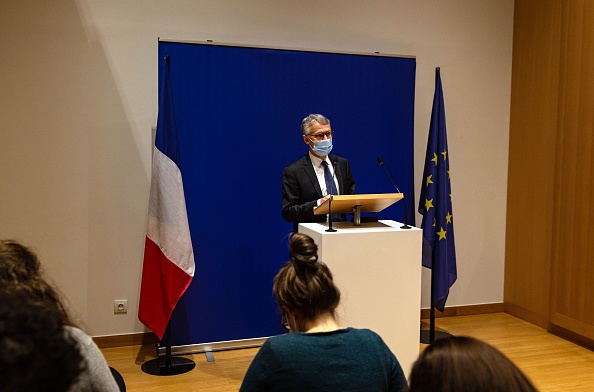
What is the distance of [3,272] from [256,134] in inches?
137

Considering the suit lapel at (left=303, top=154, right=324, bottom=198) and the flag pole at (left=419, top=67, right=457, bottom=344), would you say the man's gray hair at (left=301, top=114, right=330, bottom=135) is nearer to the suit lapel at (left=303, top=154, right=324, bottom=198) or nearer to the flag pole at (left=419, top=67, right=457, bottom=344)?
the suit lapel at (left=303, top=154, right=324, bottom=198)

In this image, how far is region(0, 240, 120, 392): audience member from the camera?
1485 mm

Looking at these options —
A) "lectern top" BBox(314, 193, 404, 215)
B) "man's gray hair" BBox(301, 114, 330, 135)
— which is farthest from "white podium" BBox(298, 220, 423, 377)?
"man's gray hair" BBox(301, 114, 330, 135)

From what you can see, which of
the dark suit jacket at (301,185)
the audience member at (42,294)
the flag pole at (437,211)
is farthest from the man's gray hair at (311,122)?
the audience member at (42,294)

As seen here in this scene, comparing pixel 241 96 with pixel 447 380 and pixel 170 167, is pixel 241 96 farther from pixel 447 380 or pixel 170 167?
pixel 447 380

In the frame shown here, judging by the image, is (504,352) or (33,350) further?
(504,352)

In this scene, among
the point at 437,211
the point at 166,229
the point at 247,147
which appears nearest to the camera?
the point at 166,229

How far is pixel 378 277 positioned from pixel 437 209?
6.01 ft

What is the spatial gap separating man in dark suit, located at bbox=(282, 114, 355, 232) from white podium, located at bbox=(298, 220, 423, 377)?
530mm

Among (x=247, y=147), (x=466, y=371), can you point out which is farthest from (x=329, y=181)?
(x=466, y=371)

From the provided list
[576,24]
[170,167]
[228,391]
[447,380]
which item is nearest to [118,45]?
[170,167]

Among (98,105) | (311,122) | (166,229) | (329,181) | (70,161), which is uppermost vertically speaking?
(98,105)

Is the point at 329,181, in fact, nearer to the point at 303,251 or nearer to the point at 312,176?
the point at 312,176

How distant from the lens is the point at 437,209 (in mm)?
5266
